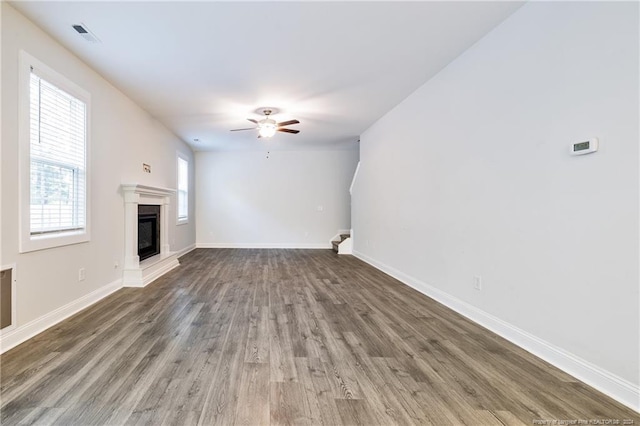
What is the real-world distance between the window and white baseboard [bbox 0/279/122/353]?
3.53 m

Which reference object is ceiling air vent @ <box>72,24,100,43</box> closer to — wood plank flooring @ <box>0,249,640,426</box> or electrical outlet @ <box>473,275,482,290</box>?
wood plank flooring @ <box>0,249,640,426</box>

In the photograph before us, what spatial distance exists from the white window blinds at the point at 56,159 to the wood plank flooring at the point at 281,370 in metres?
1.04

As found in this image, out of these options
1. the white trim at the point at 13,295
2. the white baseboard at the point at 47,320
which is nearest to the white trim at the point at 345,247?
the white baseboard at the point at 47,320

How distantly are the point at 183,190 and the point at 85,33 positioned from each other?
4.90 metres

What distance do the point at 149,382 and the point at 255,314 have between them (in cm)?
126

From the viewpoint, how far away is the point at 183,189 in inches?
283

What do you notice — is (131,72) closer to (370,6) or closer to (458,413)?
(370,6)

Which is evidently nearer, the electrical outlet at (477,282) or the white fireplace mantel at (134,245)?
the electrical outlet at (477,282)

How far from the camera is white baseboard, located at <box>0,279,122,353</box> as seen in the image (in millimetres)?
2199

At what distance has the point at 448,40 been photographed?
2.75m

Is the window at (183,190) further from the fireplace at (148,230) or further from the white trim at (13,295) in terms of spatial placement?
the white trim at (13,295)

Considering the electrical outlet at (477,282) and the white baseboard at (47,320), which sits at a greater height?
the electrical outlet at (477,282)

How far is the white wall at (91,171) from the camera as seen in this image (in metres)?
2.25

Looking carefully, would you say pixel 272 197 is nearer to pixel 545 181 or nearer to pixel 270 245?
pixel 270 245
